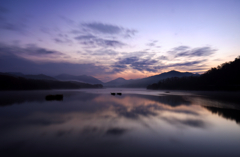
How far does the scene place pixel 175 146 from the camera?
7.29 meters

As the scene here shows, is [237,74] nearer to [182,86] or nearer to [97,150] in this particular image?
[182,86]

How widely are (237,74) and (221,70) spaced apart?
1446 cm

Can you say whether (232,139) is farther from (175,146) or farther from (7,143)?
(7,143)

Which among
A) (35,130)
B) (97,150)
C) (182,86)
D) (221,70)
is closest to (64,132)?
(35,130)

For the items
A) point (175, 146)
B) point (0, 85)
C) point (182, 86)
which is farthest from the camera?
point (182, 86)

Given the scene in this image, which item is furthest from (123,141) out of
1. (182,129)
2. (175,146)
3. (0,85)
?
(0,85)

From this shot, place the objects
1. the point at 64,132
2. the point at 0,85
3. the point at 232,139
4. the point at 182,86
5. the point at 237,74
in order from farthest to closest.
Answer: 1. the point at 182,86
2. the point at 0,85
3. the point at 237,74
4. the point at 64,132
5. the point at 232,139

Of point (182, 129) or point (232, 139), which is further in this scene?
point (182, 129)

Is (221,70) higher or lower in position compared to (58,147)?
higher

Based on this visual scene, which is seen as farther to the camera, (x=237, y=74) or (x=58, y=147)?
(x=237, y=74)

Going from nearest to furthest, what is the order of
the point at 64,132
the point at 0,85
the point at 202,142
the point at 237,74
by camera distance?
the point at 202,142 → the point at 64,132 → the point at 237,74 → the point at 0,85

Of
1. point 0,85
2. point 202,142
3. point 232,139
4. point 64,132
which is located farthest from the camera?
point 0,85

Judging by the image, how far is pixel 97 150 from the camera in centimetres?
662

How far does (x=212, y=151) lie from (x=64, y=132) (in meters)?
9.48
